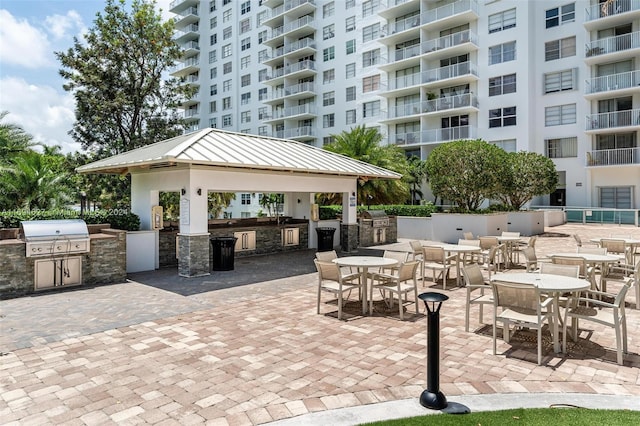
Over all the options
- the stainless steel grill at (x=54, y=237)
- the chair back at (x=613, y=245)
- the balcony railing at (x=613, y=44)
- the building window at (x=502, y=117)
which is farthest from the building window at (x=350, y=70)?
the stainless steel grill at (x=54, y=237)

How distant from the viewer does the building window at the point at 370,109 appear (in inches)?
1576

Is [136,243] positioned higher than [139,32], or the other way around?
[139,32]

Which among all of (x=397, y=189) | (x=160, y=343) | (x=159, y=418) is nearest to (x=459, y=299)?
(x=160, y=343)

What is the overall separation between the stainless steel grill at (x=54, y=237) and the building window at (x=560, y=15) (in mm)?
35296

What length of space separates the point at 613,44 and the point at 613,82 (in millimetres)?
2695

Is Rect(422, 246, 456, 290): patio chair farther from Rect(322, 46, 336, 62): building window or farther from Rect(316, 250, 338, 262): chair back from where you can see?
Rect(322, 46, 336, 62): building window

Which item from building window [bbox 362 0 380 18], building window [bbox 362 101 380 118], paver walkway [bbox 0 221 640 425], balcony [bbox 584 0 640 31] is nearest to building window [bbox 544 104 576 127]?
balcony [bbox 584 0 640 31]

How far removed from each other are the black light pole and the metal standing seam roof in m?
8.18

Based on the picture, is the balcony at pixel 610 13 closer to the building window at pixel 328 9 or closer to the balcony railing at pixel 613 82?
the balcony railing at pixel 613 82

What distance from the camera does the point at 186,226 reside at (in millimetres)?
12422

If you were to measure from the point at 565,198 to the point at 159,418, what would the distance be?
35.3 meters

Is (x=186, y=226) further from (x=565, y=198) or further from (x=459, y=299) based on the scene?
(x=565, y=198)

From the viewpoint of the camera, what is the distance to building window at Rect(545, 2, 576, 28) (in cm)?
3106

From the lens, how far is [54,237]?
1052cm
